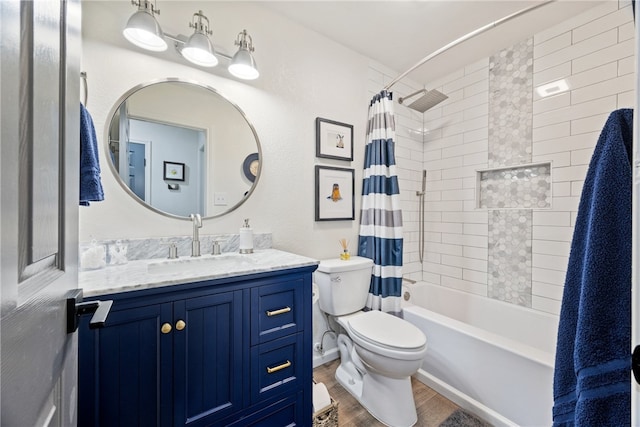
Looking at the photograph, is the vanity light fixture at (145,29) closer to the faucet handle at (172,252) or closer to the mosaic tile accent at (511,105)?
the faucet handle at (172,252)

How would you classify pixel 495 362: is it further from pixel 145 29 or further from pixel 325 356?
pixel 145 29

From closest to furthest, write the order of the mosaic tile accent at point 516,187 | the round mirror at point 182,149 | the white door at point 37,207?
1. the white door at point 37,207
2. the round mirror at point 182,149
3. the mosaic tile accent at point 516,187

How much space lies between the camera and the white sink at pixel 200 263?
122 cm

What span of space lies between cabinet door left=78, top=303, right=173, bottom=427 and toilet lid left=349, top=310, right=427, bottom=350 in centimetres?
100

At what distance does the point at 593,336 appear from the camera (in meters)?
0.55

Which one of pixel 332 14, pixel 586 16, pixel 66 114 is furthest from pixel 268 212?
pixel 586 16

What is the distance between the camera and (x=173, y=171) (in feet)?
4.73

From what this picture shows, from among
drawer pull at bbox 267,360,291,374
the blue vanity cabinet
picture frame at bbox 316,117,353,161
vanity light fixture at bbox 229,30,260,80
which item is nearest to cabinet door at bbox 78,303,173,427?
the blue vanity cabinet

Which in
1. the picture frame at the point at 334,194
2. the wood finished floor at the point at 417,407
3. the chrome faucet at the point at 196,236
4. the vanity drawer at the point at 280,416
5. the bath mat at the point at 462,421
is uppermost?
the picture frame at the point at 334,194

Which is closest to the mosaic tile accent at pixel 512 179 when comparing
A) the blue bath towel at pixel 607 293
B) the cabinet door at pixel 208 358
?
the blue bath towel at pixel 607 293

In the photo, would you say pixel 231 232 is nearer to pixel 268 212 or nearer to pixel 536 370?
pixel 268 212

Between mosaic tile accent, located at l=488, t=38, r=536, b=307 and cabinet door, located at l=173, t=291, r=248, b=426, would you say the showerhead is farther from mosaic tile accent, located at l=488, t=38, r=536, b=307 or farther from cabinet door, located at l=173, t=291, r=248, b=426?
cabinet door, located at l=173, t=291, r=248, b=426

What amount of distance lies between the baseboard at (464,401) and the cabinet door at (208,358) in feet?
4.35

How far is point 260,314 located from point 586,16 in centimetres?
276
